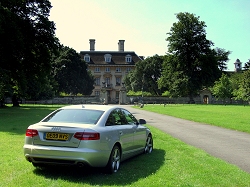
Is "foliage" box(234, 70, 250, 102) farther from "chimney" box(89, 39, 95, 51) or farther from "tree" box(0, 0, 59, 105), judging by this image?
"chimney" box(89, 39, 95, 51)

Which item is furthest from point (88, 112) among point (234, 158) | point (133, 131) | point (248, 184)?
point (234, 158)

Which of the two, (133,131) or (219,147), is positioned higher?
(133,131)

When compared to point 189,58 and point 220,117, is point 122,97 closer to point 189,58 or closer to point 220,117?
point 189,58

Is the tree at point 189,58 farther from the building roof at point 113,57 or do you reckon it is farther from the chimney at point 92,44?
the chimney at point 92,44

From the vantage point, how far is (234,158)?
10172 mm

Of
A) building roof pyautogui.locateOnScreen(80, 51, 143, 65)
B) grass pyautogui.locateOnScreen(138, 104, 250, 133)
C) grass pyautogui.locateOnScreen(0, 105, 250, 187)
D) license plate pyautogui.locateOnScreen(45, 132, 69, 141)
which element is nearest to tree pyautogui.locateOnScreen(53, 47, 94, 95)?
building roof pyautogui.locateOnScreen(80, 51, 143, 65)

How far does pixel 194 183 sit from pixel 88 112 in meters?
3.00

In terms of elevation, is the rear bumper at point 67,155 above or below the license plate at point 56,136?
below

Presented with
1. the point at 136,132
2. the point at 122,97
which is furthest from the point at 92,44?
the point at 136,132

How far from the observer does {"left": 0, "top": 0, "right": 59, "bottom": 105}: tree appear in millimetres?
32688

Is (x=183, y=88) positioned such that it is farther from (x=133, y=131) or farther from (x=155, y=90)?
(x=133, y=131)

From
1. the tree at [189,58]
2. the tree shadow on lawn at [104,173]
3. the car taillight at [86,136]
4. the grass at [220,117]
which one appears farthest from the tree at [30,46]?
the tree at [189,58]

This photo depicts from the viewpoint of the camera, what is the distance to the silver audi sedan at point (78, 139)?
707cm

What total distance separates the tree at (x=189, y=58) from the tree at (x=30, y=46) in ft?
142
